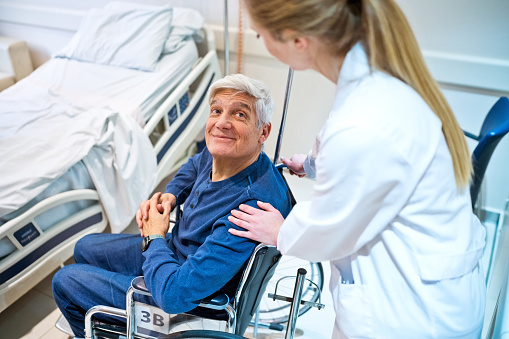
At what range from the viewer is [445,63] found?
2.60 metres

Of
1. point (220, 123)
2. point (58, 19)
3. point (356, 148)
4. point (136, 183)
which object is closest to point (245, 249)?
point (220, 123)

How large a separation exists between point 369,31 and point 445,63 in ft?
7.01

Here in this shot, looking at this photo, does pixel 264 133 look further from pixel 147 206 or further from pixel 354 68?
pixel 354 68

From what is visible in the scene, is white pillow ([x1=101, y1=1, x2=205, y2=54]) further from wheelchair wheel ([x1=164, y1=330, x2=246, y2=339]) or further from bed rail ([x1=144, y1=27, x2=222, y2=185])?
wheelchair wheel ([x1=164, y1=330, x2=246, y2=339])

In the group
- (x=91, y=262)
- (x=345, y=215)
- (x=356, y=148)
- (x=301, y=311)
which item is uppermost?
(x=356, y=148)

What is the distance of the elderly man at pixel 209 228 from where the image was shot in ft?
3.72

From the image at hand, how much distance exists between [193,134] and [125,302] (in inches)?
64.6

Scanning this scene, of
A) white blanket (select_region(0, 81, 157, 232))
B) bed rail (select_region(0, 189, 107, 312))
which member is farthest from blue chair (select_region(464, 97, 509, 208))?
bed rail (select_region(0, 189, 107, 312))

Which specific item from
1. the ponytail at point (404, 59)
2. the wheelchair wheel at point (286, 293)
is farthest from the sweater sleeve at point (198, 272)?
the wheelchair wheel at point (286, 293)

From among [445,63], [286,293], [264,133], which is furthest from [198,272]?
[445,63]

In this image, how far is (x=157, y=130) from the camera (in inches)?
108

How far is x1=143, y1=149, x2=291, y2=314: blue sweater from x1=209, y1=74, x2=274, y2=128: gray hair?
0.44ft

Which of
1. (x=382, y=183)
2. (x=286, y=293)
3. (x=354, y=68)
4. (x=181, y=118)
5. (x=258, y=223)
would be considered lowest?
(x=286, y=293)

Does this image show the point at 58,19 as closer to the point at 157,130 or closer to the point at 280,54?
the point at 157,130
